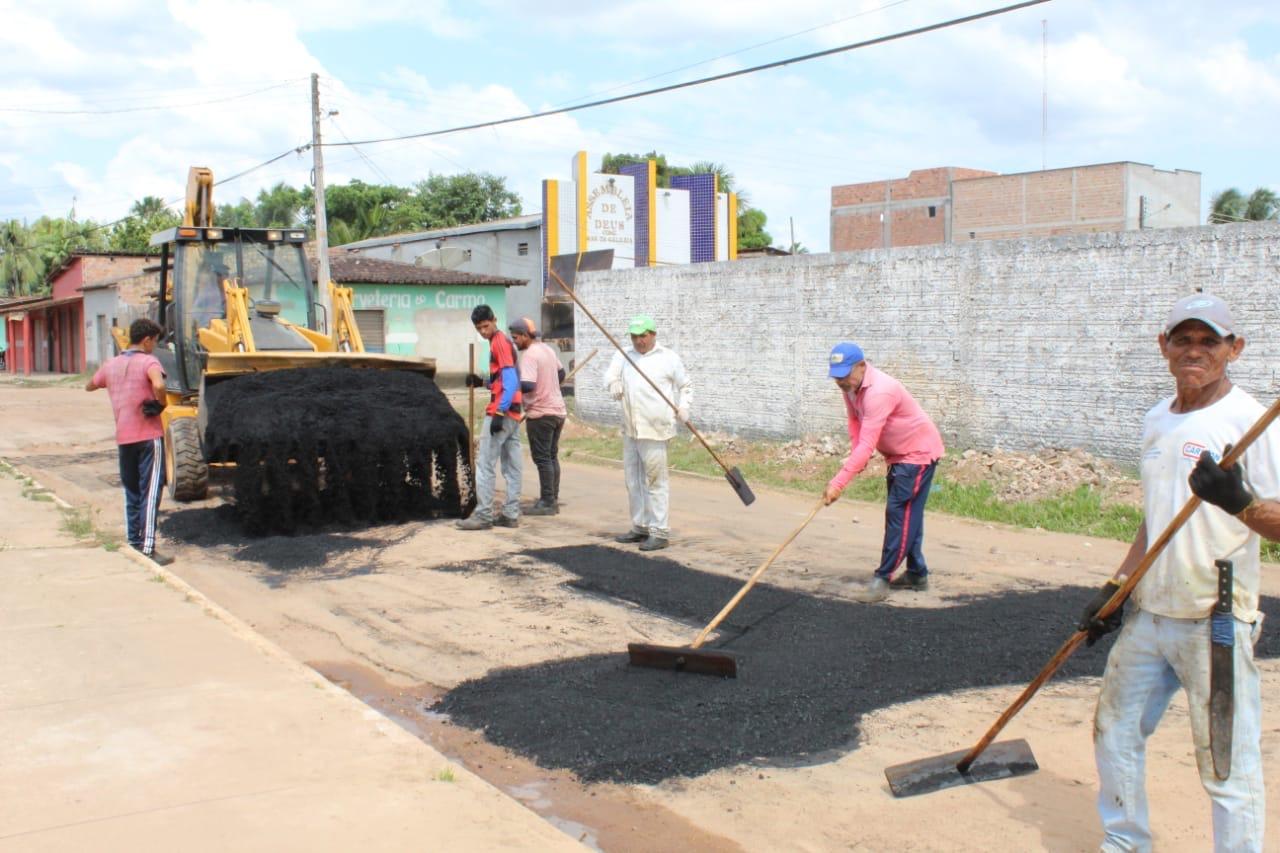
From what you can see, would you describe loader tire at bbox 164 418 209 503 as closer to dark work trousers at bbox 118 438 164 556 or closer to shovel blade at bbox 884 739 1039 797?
dark work trousers at bbox 118 438 164 556

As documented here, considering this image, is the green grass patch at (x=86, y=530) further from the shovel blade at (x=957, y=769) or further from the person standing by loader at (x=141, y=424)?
the shovel blade at (x=957, y=769)

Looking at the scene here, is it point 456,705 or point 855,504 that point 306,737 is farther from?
point 855,504

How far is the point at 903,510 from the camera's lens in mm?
7777

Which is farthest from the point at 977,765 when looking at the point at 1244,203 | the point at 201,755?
the point at 1244,203

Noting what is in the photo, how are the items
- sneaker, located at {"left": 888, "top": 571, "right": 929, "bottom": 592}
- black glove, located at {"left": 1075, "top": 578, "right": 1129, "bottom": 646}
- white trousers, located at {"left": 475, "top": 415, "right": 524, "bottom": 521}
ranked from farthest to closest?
1. white trousers, located at {"left": 475, "top": 415, "right": 524, "bottom": 521}
2. sneaker, located at {"left": 888, "top": 571, "right": 929, "bottom": 592}
3. black glove, located at {"left": 1075, "top": 578, "right": 1129, "bottom": 646}

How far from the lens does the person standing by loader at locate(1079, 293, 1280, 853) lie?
135 inches

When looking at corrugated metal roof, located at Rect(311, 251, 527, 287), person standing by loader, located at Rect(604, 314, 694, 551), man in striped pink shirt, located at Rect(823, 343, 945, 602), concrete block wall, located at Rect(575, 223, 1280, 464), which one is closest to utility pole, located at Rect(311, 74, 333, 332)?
corrugated metal roof, located at Rect(311, 251, 527, 287)

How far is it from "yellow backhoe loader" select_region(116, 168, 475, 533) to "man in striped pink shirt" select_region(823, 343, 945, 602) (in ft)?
13.3

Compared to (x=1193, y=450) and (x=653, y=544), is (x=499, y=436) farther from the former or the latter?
(x=1193, y=450)

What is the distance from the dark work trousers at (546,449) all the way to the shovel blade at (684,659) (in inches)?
215

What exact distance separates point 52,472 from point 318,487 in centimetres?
696

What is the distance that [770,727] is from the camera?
523 cm

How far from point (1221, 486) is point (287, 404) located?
7.99 meters

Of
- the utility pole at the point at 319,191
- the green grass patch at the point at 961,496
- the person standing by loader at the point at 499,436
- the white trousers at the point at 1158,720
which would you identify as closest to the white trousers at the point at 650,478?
the person standing by loader at the point at 499,436
